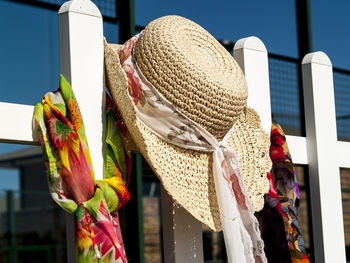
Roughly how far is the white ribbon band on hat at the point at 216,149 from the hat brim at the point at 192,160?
19mm

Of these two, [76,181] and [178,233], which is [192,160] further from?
[76,181]

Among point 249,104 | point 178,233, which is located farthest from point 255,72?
point 178,233

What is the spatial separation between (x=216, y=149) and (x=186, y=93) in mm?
142

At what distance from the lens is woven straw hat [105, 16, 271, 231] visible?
121 cm

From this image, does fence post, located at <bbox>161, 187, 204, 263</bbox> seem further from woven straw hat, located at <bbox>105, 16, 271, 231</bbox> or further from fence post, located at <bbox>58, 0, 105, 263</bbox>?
fence post, located at <bbox>58, 0, 105, 263</bbox>

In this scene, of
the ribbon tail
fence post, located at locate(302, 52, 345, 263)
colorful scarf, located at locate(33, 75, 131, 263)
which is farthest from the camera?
fence post, located at locate(302, 52, 345, 263)

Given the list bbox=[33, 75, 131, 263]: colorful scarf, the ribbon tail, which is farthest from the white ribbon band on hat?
bbox=[33, 75, 131, 263]: colorful scarf

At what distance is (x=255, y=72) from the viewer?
1540 millimetres

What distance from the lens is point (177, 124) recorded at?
1236 millimetres

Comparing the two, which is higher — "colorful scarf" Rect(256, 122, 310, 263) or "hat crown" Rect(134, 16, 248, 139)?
"hat crown" Rect(134, 16, 248, 139)

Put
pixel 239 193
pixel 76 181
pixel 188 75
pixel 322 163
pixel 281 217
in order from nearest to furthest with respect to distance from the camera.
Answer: pixel 76 181, pixel 188 75, pixel 239 193, pixel 281 217, pixel 322 163

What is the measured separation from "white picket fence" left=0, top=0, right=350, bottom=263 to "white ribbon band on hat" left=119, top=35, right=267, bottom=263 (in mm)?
67

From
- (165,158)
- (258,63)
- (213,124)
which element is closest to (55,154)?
(165,158)

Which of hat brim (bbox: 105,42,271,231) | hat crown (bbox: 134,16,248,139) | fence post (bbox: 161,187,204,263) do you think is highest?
hat crown (bbox: 134,16,248,139)
